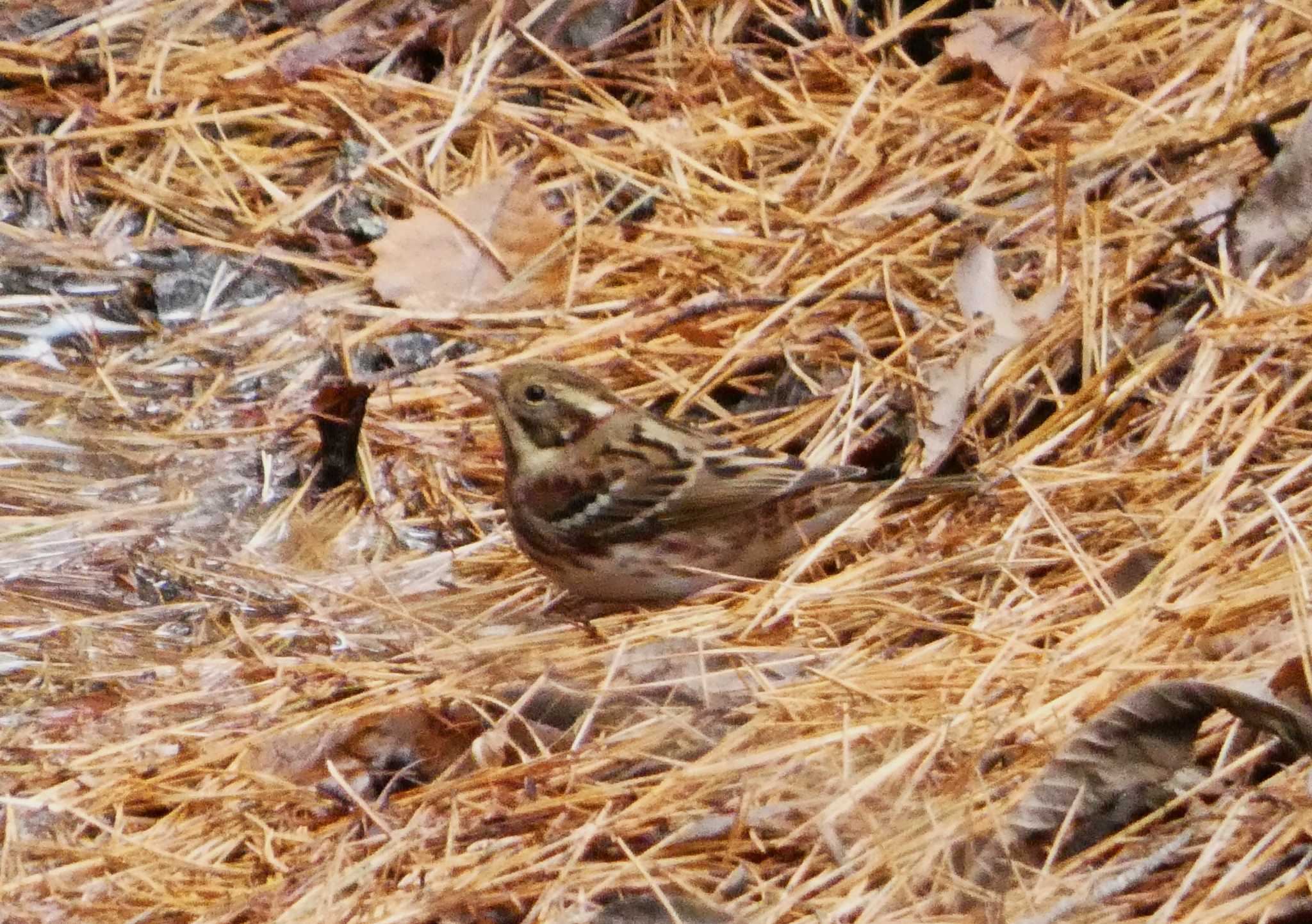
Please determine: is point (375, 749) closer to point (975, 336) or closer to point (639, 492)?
point (639, 492)

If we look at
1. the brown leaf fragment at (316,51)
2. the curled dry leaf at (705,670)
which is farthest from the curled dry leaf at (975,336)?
the brown leaf fragment at (316,51)

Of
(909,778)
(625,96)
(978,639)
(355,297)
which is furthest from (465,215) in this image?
(909,778)

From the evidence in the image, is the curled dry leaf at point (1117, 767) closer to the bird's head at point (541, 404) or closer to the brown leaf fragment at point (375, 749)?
the brown leaf fragment at point (375, 749)

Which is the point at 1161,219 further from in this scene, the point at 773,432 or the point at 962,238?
the point at 773,432

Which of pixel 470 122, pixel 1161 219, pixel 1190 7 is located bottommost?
pixel 470 122

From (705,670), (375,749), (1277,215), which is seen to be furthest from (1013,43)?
(375,749)

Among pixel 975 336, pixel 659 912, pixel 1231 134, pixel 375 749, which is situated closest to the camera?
pixel 659 912

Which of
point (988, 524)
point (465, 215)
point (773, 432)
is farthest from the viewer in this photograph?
point (465, 215)
